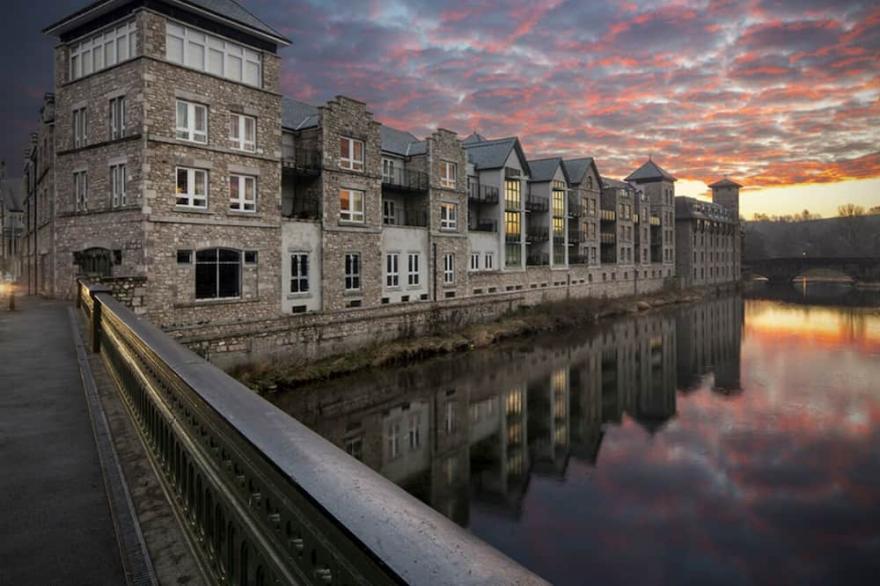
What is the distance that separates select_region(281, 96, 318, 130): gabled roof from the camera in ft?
101

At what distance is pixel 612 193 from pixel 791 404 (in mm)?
43142

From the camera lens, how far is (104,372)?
991 cm

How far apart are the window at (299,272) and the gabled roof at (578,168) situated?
36224mm

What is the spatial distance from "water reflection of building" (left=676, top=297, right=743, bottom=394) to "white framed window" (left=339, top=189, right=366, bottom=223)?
18.7m

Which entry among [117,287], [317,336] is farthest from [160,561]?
[317,336]

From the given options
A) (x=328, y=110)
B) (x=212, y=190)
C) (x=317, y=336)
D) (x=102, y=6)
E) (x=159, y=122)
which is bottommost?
(x=317, y=336)

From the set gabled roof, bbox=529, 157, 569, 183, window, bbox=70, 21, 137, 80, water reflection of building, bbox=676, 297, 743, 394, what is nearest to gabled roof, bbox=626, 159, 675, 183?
water reflection of building, bbox=676, 297, 743, 394

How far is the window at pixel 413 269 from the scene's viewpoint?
115 ft

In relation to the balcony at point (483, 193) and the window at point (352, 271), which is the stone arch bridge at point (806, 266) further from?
the window at point (352, 271)

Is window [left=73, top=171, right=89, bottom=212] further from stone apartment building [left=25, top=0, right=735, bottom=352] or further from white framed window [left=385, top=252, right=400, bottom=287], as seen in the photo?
white framed window [left=385, top=252, right=400, bottom=287]

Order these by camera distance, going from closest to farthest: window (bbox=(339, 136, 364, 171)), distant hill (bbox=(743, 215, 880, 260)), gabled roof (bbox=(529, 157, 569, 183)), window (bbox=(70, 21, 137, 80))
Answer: window (bbox=(70, 21, 137, 80))
window (bbox=(339, 136, 364, 171))
gabled roof (bbox=(529, 157, 569, 183))
distant hill (bbox=(743, 215, 880, 260))

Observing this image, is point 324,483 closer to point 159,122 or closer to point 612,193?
point 159,122

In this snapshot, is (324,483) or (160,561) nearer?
(324,483)

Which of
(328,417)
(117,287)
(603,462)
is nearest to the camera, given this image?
(603,462)
